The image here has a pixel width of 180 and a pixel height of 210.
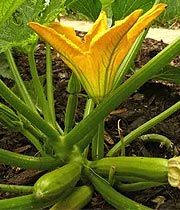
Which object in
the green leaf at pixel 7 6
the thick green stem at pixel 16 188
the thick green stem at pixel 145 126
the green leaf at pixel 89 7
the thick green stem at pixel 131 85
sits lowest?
the thick green stem at pixel 16 188

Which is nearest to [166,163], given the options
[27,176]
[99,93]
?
[99,93]

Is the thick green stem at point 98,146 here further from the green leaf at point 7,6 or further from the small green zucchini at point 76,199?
the green leaf at point 7,6

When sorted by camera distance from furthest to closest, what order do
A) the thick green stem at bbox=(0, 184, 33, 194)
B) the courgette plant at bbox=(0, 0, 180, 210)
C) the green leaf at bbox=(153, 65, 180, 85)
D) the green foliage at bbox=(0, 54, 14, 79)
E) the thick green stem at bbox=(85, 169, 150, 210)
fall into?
the green foliage at bbox=(0, 54, 14, 79)
the green leaf at bbox=(153, 65, 180, 85)
the thick green stem at bbox=(0, 184, 33, 194)
the thick green stem at bbox=(85, 169, 150, 210)
the courgette plant at bbox=(0, 0, 180, 210)

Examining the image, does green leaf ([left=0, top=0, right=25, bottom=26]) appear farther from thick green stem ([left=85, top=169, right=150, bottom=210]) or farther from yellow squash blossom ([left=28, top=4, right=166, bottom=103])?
thick green stem ([left=85, top=169, right=150, bottom=210])

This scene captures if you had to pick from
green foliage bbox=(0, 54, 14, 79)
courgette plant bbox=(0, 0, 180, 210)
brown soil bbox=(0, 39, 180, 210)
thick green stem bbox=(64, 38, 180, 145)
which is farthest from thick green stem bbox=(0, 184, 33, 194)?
green foliage bbox=(0, 54, 14, 79)

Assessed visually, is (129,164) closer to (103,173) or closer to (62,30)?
(103,173)

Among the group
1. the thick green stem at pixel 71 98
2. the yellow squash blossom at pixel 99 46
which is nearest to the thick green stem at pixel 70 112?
the thick green stem at pixel 71 98

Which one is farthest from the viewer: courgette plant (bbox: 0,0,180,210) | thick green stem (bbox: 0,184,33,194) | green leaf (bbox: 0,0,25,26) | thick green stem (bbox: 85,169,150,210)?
thick green stem (bbox: 0,184,33,194)
